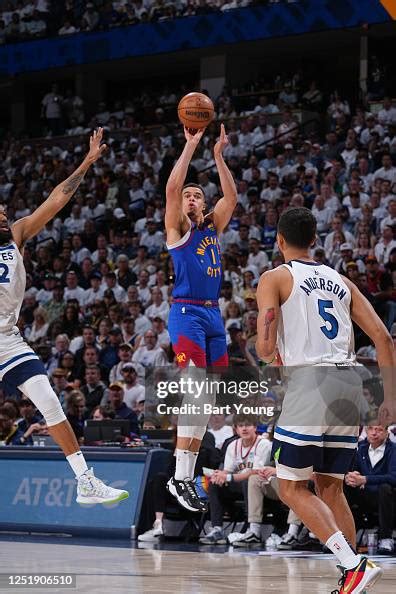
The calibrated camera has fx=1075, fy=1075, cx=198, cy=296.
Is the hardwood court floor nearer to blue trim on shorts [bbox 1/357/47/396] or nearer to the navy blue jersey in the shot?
blue trim on shorts [bbox 1/357/47/396]

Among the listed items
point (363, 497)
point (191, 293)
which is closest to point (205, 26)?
point (363, 497)

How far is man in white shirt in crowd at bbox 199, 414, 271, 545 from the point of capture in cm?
1208

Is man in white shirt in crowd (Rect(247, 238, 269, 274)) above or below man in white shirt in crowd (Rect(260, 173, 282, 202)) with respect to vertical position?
below

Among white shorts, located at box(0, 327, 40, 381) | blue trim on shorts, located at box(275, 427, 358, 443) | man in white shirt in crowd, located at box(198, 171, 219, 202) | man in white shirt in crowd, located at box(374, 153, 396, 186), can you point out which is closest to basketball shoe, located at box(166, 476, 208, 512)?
white shorts, located at box(0, 327, 40, 381)

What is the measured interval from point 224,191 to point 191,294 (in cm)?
90

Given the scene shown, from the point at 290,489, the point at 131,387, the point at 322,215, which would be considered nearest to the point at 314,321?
the point at 290,489

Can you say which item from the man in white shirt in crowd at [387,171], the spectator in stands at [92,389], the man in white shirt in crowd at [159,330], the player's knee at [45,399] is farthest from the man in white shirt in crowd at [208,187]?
the player's knee at [45,399]

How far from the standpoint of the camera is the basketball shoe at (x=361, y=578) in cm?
639

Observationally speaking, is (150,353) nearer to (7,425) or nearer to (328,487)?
(7,425)

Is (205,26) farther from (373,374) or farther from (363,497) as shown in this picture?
(363,497)

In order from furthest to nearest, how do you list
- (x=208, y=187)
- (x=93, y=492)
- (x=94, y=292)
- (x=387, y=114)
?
(x=387, y=114) → (x=208, y=187) → (x=94, y=292) → (x=93, y=492)

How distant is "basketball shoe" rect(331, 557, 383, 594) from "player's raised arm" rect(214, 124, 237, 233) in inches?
127

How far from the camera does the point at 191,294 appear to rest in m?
8.38

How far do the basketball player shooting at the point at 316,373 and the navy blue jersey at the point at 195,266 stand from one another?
1.66m
